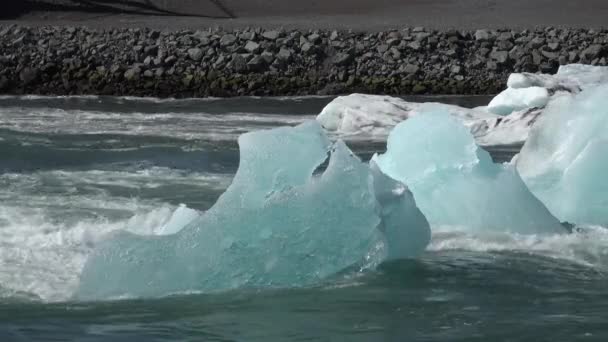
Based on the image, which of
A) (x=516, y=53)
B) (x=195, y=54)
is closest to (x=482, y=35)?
(x=516, y=53)

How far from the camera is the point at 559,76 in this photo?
64.5ft

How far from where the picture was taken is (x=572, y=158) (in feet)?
35.6

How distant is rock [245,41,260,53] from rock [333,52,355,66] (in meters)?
1.64

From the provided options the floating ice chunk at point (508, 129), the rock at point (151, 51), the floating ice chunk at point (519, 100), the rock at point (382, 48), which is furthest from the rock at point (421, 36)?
the floating ice chunk at point (508, 129)

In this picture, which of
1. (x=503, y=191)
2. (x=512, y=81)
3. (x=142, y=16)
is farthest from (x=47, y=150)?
(x=142, y=16)

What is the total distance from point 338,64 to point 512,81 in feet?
26.4

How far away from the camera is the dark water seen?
7.21 meters

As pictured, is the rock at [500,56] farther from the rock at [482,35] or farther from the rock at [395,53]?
the rock at [395,53]

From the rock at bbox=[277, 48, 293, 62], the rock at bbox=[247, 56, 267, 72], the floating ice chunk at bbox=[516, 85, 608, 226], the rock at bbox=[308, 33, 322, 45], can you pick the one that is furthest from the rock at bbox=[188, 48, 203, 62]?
the floating ice chunk at bbox=[516, 85, 608, 226]

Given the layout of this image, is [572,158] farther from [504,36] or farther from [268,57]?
[504,36]

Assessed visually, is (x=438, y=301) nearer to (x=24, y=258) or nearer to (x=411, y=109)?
(x=24, y=258)

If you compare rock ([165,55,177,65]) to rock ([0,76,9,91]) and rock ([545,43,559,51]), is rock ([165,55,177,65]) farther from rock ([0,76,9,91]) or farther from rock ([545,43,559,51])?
rock ([545,43,559,51])

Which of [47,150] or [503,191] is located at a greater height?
[503,191]

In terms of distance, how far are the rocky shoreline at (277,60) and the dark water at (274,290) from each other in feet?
39.2
